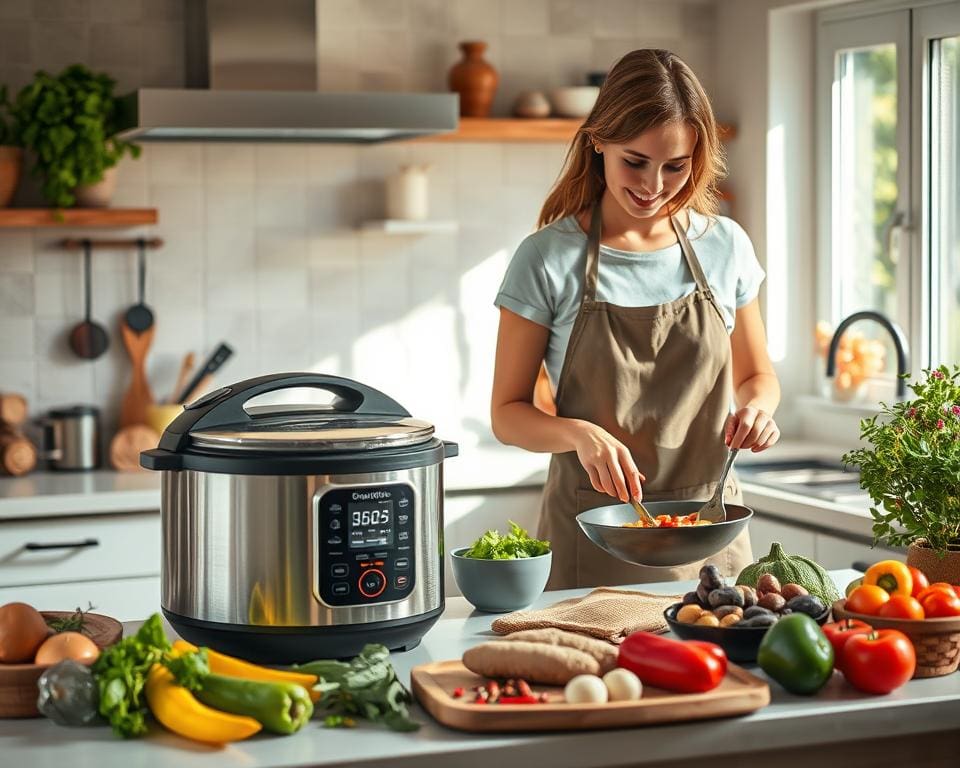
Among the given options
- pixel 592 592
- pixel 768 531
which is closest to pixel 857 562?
pixel 768 531

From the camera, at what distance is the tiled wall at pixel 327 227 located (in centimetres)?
348

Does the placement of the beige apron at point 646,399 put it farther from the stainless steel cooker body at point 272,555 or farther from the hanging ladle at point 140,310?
the hanging ladle at point 140,310

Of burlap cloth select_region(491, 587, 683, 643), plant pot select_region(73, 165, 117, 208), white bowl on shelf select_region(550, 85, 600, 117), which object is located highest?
white bowl on shelf select_region(550, 85, 600, 117)

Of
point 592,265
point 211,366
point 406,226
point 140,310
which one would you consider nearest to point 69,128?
point 140,310

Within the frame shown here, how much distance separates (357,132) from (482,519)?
1.02 meters

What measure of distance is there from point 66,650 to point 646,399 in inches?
40.8

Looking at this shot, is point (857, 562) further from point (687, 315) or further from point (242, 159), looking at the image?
point (242, 159)

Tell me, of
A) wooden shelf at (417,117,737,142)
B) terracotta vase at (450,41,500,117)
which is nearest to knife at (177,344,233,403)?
wooden shelf at (417,117,737,142)

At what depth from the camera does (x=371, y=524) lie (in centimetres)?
152

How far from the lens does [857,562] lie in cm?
274

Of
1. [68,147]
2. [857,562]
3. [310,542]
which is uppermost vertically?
[68,147]

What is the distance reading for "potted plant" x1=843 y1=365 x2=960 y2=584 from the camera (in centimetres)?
165

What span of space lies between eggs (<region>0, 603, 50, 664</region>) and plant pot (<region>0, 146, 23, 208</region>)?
2.07 meters

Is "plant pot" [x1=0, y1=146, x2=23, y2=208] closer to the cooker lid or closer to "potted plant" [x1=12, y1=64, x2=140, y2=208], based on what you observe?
"potted plant" [x1=12, y1=64, x2=140, y2=208]
